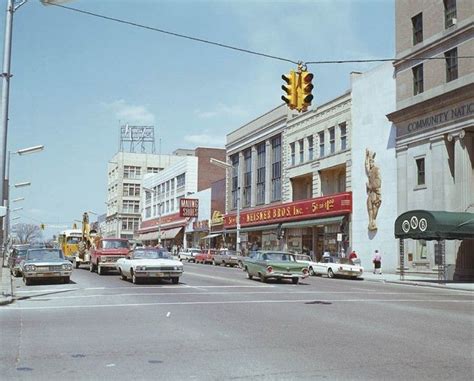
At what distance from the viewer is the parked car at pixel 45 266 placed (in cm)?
2294

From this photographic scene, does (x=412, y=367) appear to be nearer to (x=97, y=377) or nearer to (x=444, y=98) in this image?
(x=97, y=377)

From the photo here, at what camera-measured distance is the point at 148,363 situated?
Result: 8.46 meters

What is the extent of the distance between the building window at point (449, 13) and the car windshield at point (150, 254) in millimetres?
22211

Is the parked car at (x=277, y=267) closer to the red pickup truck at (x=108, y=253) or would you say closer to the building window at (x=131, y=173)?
the red pickup truck at (x=108, y=253)

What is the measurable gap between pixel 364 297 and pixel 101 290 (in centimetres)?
894

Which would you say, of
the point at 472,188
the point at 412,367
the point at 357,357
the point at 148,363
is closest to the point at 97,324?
the point at 148,363

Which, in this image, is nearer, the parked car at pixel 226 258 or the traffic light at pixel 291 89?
the traffic light at pixel 291 89

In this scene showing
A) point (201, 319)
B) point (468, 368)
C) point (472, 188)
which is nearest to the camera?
point (468, 368)

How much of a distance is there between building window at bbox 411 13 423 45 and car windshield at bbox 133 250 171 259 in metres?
23.2

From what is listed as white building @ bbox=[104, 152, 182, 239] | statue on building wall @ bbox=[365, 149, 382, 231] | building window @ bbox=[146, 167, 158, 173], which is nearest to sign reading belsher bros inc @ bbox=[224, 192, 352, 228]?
statue on building wall @ bbox=[365, 149, 382, 231]

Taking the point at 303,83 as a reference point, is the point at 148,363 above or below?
below

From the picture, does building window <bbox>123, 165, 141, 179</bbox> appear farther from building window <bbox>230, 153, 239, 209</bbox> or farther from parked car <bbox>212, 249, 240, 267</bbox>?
parked car <bbox>212, 249, 240, 267</bbox>

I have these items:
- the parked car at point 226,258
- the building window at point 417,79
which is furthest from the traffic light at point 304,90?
the parked car at point 226,258

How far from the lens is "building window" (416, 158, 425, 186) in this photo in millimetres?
37469
